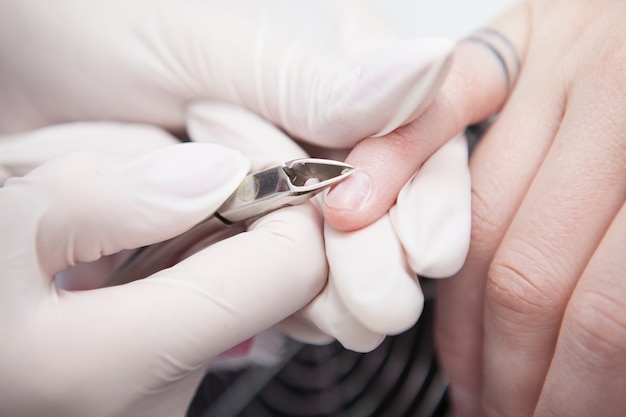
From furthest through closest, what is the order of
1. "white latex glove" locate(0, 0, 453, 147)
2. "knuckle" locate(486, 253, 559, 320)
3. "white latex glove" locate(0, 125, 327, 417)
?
"white latex glove" locate(0, 0, 453, 147)
"knuckle" locate(486, 253, 559, 320)
"white latex glove" locate(0, 125, 327, 417)

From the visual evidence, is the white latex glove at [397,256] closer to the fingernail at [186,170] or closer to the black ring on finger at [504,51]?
the fingernail at [186,170]

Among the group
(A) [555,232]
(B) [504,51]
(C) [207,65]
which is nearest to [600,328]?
(A) [555,232]

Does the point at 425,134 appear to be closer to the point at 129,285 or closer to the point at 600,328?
the point at 600,328

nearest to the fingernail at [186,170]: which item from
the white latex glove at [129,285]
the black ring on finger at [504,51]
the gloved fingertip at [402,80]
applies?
the white latex glove at [129,285]

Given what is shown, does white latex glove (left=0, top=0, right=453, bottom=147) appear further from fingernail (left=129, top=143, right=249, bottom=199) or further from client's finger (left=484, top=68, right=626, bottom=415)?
client's finger (left=484, top=68, right=626, bottom=415)

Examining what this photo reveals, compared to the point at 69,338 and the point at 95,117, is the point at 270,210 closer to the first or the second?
the point at 69,338

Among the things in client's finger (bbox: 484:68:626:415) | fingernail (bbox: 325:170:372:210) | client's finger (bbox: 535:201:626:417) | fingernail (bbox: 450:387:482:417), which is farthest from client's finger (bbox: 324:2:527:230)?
fingernail (bbox: 450:387:482:417)
